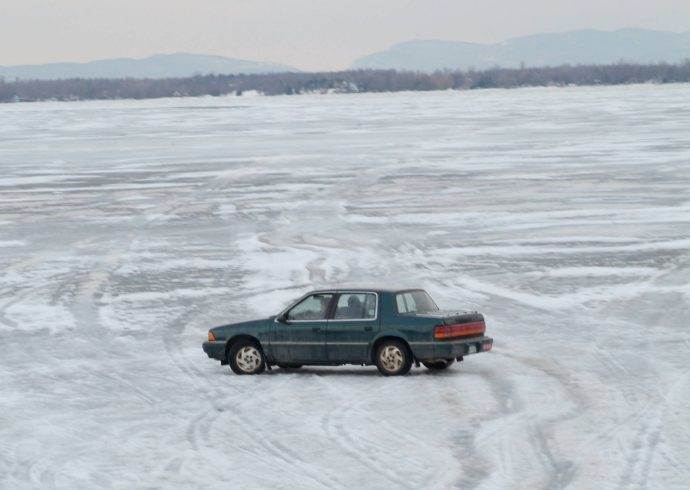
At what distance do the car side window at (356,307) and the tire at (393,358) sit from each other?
426 mm

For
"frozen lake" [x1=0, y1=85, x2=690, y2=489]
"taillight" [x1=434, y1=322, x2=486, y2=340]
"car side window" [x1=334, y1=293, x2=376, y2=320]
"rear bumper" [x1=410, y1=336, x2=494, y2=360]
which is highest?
"car side window" [x1=334, y1=293, x2=376, y2=320]

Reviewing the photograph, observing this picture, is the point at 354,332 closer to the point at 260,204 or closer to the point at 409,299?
the point at 409,299

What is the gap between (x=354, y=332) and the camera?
1697cm

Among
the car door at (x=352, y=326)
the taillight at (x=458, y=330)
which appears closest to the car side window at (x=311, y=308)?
the car door at (x=352, y=326)

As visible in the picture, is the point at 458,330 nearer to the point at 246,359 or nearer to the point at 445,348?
the point at 445,348

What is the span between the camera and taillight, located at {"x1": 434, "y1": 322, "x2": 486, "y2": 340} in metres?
16.3

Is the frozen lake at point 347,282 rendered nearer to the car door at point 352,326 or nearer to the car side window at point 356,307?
the car door at point 352,326

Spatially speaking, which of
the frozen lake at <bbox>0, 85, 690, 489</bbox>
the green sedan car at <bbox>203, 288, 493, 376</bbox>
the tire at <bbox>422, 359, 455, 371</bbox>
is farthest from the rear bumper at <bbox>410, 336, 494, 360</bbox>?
the tire at <bbox>422, 359, 455, 371</bbox>

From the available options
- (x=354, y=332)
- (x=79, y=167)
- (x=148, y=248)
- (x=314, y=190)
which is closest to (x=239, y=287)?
(x=148, y=248)

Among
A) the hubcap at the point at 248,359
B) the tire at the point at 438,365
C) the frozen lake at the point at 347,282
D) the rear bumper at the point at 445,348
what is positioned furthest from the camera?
the hubcap at the point at 248,359

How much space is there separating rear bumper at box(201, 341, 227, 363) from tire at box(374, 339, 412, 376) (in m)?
2.05

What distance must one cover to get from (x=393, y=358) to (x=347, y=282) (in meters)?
8.17

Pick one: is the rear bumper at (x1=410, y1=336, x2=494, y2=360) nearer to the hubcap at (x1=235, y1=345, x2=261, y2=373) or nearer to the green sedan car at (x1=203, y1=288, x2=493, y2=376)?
the green sedan car at (x1=203, y1=288, x2=493, y2=376)

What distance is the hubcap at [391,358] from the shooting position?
16.7m
